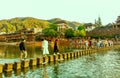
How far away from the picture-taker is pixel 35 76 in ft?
79.1

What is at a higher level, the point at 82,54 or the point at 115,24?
the point at 115,24

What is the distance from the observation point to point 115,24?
17462 centimetres

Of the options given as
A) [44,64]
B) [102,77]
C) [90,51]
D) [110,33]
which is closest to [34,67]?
[44,64]

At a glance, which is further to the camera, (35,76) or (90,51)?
(90,51)

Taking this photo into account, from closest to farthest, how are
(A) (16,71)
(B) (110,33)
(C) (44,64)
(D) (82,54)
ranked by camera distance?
(A) (16,71), (C) (44,64), (D) (82,54), (B) (110,33)

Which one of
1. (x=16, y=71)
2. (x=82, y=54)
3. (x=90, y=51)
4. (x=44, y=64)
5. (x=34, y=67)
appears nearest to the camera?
(x=16, y=71)

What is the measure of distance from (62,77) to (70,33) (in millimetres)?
163256

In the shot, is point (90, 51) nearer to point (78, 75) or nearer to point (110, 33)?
point (78, 75)

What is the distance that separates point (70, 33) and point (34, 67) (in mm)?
156865

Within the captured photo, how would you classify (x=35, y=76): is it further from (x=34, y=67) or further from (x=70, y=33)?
(x=70, y=33)

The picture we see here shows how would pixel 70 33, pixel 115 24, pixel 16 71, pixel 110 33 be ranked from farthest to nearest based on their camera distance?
pixel 70 33
pixel 115 24
pixel 110 33
pixel 16 71

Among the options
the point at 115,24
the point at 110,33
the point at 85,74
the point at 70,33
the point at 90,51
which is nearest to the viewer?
the point at 85,74

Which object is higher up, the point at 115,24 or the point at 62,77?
the point at 115,24

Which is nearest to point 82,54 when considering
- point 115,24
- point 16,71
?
point 16,71
